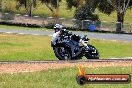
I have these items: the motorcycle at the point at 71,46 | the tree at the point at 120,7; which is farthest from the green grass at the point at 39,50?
the tree at the point at 120,7

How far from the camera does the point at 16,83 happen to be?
392 inches

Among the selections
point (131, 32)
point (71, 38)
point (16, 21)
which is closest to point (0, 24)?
point (16, 21)

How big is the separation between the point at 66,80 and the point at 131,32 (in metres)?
40.2

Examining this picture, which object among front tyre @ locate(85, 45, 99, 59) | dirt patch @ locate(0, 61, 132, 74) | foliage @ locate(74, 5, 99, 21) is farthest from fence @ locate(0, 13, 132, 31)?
dirt patch @ locate(0, 61, 132, 74)

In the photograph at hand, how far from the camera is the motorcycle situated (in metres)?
18.6

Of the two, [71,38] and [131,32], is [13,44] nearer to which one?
[71,38]

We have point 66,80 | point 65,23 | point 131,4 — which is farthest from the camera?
point 131,4

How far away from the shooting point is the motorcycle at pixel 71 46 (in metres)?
18.6

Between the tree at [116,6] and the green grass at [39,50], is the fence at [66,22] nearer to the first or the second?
the tree at [116,6]

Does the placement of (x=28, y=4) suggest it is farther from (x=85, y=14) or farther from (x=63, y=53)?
(x=63, y=53)

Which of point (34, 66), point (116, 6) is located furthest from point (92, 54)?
point (116, 6)

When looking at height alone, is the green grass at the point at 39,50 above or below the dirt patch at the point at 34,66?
below

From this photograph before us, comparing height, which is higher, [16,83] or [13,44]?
[16,83]

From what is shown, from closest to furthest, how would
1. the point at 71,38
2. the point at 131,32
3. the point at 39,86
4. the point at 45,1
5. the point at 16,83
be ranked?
the point at 39,86 < the point at 16,83 < the point at 71,38 < the point at 131,32 < the point at 45,1
